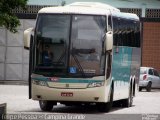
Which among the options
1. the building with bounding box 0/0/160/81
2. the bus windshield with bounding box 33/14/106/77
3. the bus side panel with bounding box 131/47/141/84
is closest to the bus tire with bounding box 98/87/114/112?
the bus windshield with bounding box 33/14/106/77

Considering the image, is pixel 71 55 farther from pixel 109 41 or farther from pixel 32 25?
pixel 32 25

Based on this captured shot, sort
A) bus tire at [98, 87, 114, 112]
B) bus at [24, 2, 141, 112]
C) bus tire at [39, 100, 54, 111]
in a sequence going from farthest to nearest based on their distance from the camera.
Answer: bus tire at [39, 100, 54, 111] → bus tire at [98, 87, 114, 112] → bus at [24, 2, 141, 112]

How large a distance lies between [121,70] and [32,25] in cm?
2483

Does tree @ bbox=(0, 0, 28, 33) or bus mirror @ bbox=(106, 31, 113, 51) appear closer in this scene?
tree @ bbox=(0, 0, 28, 33)

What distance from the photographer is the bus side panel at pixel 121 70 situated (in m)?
25.7

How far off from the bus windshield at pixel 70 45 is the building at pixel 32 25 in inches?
1035

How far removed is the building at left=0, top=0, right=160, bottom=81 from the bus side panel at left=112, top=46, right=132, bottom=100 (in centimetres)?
2224

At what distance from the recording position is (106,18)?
951 inches

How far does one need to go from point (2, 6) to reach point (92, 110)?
5443 mm

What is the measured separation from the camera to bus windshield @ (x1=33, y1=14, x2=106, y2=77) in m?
23.5

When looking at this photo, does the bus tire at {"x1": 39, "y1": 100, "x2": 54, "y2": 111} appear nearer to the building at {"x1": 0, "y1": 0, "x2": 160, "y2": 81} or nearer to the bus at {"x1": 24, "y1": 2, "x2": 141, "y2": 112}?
the bus at {"x1": 24, "y1": 2, "x2": 141, "y2": 112}

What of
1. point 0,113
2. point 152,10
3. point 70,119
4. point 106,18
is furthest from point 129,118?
point 152,10

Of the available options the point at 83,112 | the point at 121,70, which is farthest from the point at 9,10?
the point at 121,70

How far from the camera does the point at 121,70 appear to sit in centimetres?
2683
